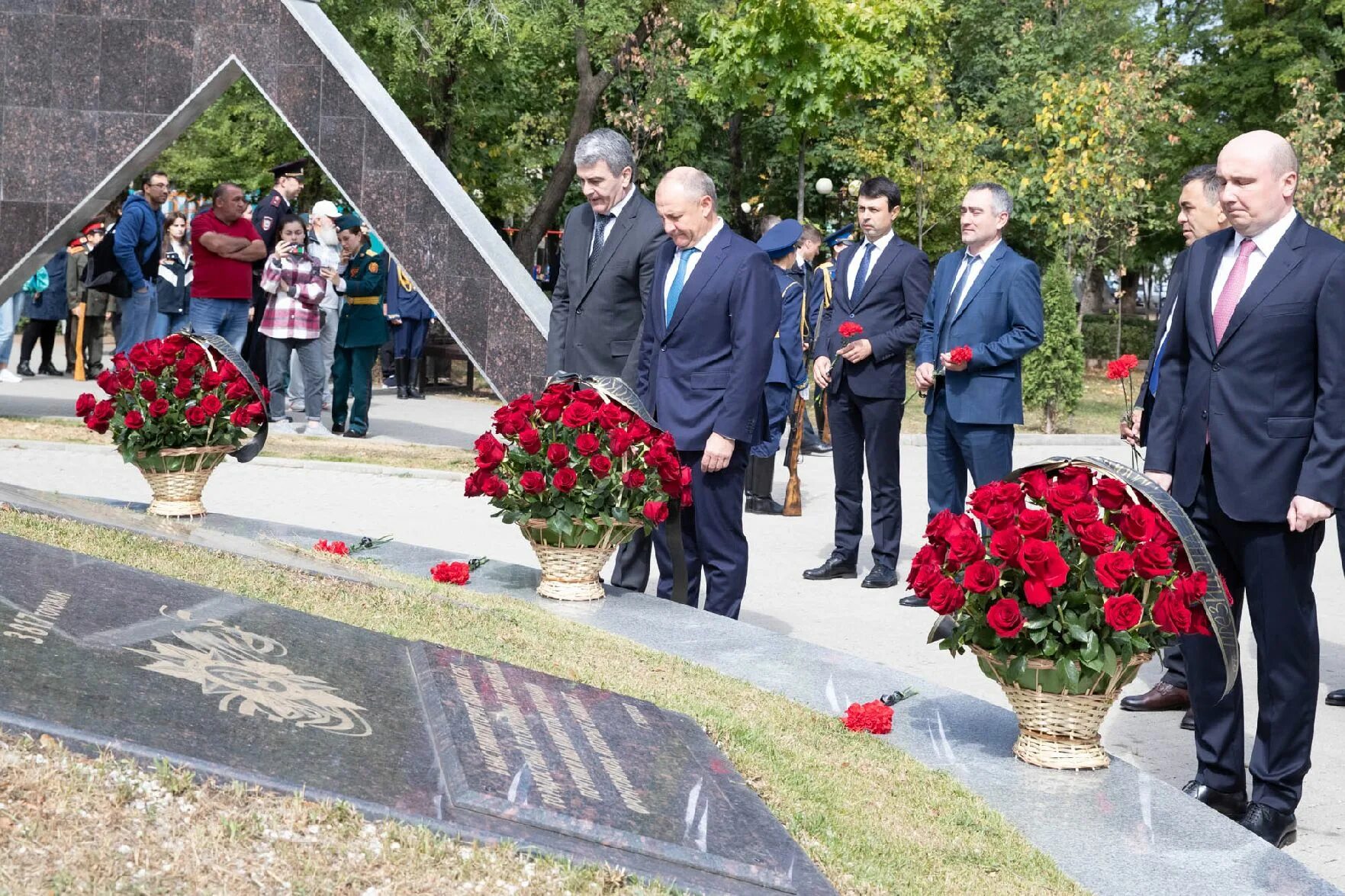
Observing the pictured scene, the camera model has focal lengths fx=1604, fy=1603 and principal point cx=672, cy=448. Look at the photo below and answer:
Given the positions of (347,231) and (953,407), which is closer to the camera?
(953,407)

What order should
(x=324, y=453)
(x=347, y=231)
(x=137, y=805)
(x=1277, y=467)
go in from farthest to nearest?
1. (x=347, y=231)
2. (x=324, y=453)
3. (x=1277, y=467)
4. (x=137, y=805)

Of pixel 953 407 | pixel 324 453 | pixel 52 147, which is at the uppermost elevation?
pixel 52 147

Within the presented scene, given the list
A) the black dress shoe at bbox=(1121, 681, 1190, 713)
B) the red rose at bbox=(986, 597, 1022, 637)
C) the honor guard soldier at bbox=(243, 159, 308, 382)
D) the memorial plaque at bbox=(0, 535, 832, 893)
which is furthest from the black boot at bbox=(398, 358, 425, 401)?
the red rose at bbox=(986, 597, 1022, 637)

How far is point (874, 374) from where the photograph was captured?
28.7 ft

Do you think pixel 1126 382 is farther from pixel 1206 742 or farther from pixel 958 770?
pixel 958 770

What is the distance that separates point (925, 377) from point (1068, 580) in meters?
3.86

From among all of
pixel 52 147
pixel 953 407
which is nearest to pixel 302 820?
pixel 953 407

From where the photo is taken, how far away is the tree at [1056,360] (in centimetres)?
1803

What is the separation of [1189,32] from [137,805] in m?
37.3

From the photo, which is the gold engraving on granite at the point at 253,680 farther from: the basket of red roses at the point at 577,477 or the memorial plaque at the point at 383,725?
the basket of red roses at the point at 577,477

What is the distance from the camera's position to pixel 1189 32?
→ 36625mm

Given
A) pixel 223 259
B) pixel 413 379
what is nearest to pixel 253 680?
pixel 223 259

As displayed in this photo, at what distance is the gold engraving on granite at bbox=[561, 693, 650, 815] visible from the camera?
135 inches

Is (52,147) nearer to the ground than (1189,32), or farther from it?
nearer to the ground
